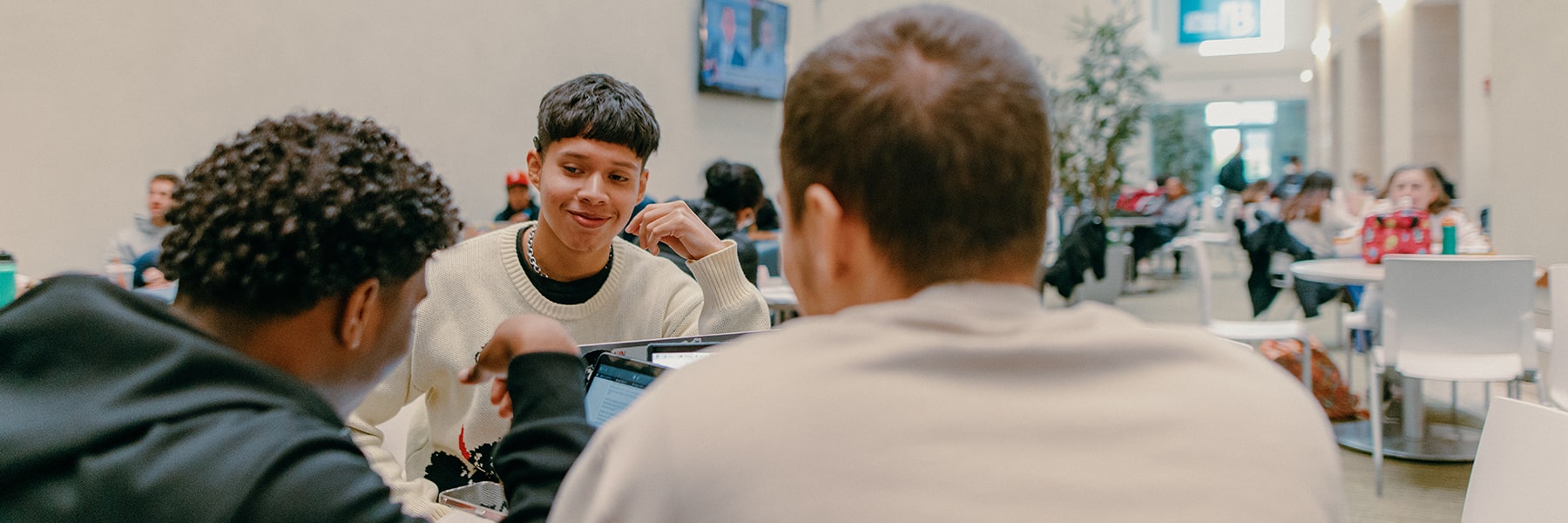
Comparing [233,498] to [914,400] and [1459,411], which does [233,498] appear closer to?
[914,400]

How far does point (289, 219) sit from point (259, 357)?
0.43 feet

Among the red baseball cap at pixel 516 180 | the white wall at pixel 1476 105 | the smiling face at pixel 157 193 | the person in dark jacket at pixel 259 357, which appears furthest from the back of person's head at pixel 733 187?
the white wall at pixel 1476 105

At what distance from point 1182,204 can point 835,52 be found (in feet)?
40.7

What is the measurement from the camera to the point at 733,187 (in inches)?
188

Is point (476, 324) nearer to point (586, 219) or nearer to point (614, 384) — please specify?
point (586, 219)

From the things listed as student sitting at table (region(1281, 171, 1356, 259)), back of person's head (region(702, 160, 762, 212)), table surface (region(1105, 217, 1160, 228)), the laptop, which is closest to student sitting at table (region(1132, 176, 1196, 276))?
table surface (region(1105, 217, 1160, 228))

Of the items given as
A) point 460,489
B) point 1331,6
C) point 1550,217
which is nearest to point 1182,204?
point 1331,6

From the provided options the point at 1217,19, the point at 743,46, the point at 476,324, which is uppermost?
the point at 1217,19

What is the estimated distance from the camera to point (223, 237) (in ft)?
2.69

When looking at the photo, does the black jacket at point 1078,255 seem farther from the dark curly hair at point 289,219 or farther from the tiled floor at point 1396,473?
the dark curly hair at point 289,219

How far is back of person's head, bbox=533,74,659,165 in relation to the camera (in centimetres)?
165

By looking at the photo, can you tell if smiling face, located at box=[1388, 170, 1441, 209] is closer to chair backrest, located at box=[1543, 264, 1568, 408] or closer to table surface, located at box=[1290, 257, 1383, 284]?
table surface, located at box=[1290, 257, 1383, 284]

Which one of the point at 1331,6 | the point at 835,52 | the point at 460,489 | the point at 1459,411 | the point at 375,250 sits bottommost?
the point at 1459,411

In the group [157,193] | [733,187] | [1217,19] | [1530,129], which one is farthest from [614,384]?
[1217,19]
